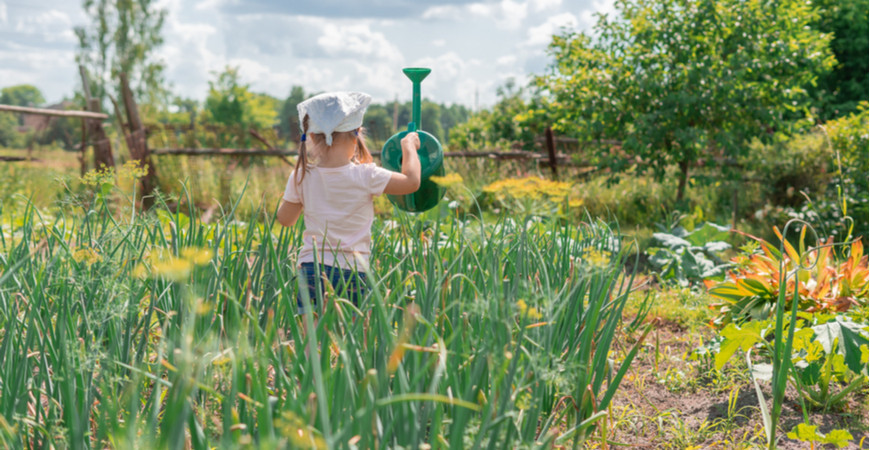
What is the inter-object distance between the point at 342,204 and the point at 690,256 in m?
2.51

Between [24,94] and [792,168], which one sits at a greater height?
[24,94]

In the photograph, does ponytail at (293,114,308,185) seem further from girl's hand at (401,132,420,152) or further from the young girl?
girl's hand at (401,132,420,152)

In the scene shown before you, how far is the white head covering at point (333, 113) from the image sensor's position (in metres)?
2.26

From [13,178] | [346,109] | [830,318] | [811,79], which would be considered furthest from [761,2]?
[13,178]

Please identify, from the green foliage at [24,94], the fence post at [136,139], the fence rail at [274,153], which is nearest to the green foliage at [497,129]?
the fence rail at [274,153]

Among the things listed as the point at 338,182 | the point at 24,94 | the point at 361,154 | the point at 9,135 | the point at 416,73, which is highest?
the point at 24,94

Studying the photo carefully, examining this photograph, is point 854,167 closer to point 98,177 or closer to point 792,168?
point 792,168

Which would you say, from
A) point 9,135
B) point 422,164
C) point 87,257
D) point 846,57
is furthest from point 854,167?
point 9,135

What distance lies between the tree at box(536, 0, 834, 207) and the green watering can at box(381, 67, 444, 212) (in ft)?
11.8

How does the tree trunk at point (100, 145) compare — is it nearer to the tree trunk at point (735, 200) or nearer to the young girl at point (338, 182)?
the young girl at point (338, 182)

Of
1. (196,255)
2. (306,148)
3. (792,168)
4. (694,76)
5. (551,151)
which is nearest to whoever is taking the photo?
(196,255)

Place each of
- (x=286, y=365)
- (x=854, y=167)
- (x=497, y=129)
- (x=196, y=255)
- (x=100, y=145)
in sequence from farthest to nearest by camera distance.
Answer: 1. (x=497, y=129)
2. (x=100, y=145)
3. (x=854, y=167)
4. (x=286, y=365)
5. (x=196, y=255)

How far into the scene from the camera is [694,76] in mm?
5434

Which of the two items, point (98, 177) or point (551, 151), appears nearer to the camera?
point (98, 177)
